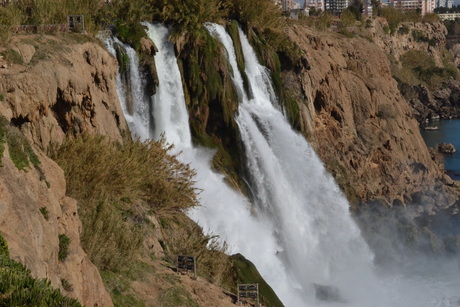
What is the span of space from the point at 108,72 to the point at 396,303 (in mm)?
11058

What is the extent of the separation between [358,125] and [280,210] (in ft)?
47.8

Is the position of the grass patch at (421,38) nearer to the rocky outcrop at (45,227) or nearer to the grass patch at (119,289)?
the grass patch at (119,289)

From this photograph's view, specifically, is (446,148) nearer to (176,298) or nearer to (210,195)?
(210,195)

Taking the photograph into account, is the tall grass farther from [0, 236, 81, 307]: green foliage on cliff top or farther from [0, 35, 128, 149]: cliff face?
[0, 236, 81, 307]: green foliage on cliff top

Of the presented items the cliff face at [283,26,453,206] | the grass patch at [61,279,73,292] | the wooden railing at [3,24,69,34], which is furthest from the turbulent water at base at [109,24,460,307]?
the grass patch at [61,279,73,292]

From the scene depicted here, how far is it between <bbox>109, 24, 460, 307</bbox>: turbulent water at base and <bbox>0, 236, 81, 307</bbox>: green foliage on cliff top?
12847 millimetres

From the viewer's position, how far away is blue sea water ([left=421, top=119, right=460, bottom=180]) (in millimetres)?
49844

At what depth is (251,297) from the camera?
15.0 meters

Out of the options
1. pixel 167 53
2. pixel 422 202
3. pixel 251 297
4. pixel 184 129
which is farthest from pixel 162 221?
pixel 422 202

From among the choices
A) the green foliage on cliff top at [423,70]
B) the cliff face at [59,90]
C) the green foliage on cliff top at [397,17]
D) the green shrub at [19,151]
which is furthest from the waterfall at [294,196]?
the green foliage on cliff top at [397,17]

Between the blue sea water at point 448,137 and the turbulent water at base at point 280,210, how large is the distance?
20528 millimetres

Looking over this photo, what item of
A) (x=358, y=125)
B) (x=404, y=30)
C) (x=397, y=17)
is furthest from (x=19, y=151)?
(x=397, y=17)

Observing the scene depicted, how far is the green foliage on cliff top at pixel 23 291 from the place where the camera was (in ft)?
21.6

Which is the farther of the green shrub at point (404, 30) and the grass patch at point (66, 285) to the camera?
the green shrub at point (404, 30)
